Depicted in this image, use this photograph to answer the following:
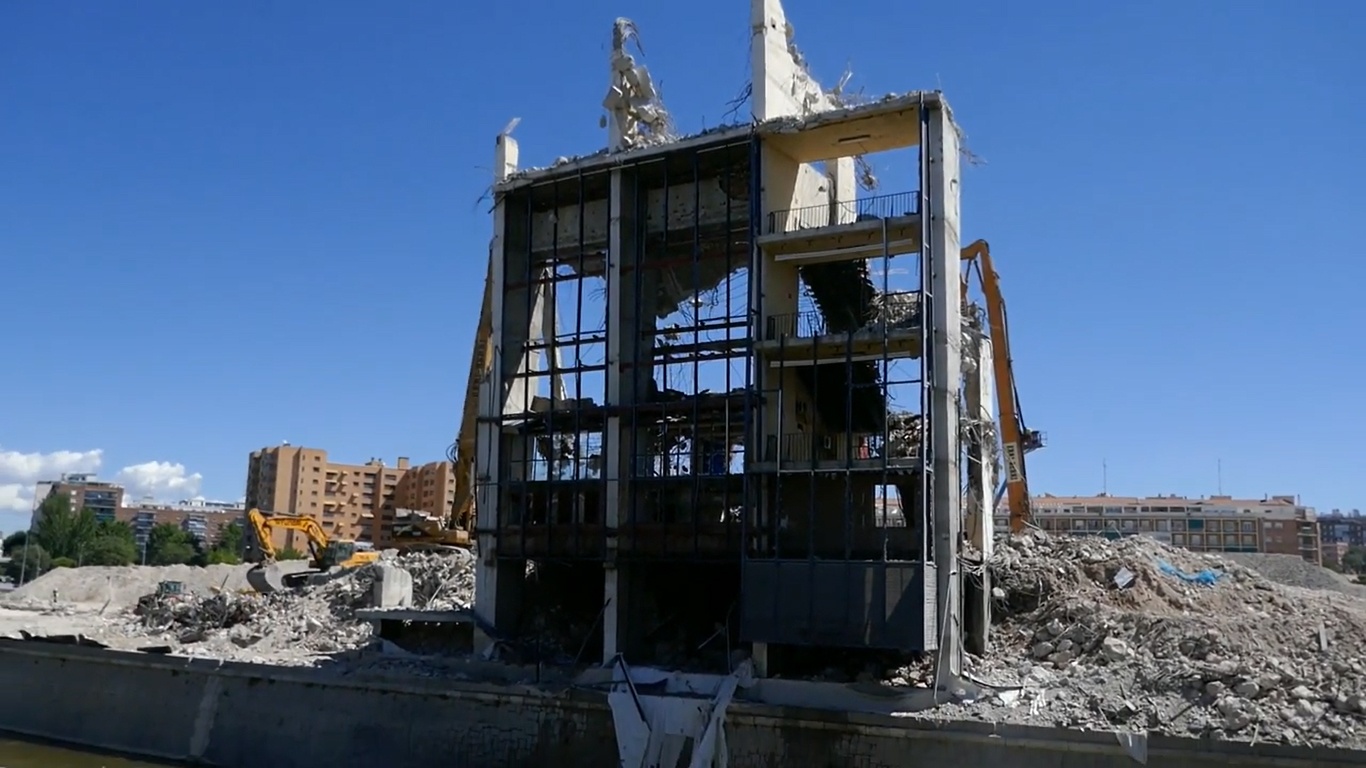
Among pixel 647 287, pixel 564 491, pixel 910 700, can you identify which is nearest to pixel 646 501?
pixel 564 491

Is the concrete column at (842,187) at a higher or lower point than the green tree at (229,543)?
higher

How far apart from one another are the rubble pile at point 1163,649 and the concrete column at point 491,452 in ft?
44.3

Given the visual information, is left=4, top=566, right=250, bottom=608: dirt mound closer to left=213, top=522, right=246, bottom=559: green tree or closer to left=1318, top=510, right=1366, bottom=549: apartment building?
left=213, top=522, right=246, bottom=559: green tree

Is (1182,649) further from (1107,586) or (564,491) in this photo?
(564,491)

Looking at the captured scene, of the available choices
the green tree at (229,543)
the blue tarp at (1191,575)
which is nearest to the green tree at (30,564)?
the green tree at (229,543)

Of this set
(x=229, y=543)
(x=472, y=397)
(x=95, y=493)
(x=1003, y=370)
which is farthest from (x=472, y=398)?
(x=95, y=493)

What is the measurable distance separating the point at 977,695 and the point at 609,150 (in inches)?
688

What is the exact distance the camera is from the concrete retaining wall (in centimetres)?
2103

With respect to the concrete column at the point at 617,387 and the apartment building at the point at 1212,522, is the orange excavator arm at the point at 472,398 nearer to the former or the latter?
the concrete column at the point at 617,387

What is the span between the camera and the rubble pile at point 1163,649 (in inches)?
819

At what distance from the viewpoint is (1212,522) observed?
104 meters

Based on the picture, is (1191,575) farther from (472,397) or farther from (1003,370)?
(472,397)

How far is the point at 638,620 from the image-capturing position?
29.5 m

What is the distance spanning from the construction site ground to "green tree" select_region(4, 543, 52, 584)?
191ft
